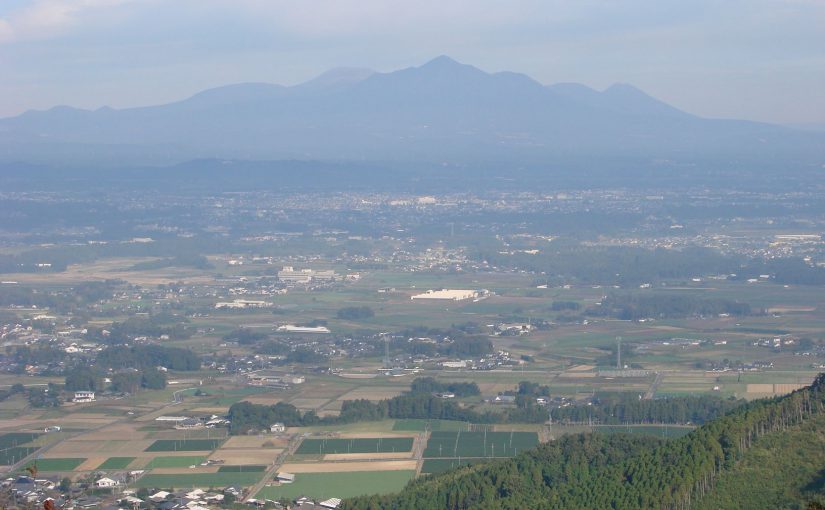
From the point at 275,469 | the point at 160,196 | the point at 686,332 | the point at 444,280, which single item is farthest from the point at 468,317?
the point at 160,196

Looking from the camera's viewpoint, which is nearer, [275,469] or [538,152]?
[275,469]

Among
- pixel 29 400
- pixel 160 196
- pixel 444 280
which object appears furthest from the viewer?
pixel 160 196

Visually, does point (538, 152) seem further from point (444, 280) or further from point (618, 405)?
point (618, 405)

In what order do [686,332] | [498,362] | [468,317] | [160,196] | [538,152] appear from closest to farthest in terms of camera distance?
[498,362], [686,332], [468,317], [160,196], [538,152]

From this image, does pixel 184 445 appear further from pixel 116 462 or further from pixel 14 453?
pixel 14 453

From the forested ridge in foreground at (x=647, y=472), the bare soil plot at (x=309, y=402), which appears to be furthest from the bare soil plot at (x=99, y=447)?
the forested ridge in foreground at (x=647, y=472)

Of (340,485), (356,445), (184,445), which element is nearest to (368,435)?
(356,445)

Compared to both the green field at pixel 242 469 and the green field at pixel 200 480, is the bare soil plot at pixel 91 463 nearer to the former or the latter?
the green field at pixel 200 480
